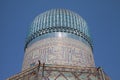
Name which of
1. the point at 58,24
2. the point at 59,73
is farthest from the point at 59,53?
the point at 58,24

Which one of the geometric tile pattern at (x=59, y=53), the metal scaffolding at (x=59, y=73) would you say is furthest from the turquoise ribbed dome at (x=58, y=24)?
the metal scaffolding at (x=59, y=73)

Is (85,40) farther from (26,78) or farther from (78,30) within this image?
(26,78)

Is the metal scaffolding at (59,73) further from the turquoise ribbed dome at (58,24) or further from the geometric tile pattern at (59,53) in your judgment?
the turquoise ribbed dome at (58,24)

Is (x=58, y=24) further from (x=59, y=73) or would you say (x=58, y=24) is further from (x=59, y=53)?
(x=59, y=73)

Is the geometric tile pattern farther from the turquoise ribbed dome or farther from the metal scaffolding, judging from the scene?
the metal scaffolding

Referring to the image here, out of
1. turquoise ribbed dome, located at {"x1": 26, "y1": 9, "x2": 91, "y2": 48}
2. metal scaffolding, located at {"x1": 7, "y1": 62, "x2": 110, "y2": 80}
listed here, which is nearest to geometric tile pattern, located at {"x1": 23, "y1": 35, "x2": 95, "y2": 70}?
turquoise ribbed dome, located at {"x1": 26, "y1": 9, "x2": 91, "y2": 48}

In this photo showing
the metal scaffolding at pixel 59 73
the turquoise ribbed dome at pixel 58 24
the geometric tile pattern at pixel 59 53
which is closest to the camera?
the metal scaffolding at pixel 59 73

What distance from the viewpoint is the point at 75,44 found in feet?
28.1

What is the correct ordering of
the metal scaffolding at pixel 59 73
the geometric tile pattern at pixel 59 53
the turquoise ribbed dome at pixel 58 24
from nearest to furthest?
the metal scaffolding at pixel 59 73
the geometric tile pattern at pixel 59 53
the turquoise ribbed dome at pixel 58 24

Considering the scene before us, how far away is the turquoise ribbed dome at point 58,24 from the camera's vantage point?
8.92 meters

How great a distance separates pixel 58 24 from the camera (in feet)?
29.6

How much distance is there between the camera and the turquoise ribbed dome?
8922 mm

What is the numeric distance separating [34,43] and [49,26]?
87 cm

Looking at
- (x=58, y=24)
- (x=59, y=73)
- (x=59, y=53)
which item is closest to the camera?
(x=59, y=73)
